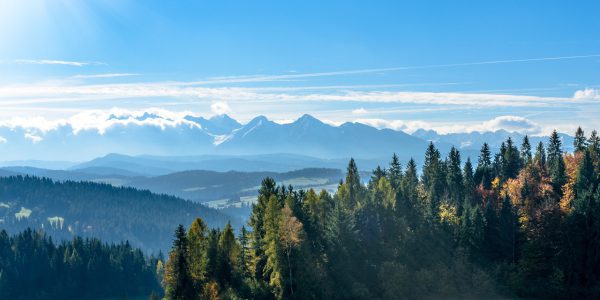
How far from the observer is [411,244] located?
122562mm

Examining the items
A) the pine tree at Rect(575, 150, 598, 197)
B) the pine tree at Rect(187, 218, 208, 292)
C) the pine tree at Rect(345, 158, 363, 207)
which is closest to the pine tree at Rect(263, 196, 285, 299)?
the pine tree at Rect(187, 218, 208, 292)

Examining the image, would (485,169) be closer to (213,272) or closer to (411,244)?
(411,244)

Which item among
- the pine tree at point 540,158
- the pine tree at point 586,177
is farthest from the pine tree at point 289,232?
the pine tree at point 540,158

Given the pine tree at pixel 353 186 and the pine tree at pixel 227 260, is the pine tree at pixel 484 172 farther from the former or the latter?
the pine tree at pixel 227 260

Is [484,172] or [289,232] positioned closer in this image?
[289,232]

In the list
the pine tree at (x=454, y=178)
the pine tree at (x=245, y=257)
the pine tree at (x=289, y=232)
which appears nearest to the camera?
the pine tree at (x=289, y=232)

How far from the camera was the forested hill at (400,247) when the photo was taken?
9831cm

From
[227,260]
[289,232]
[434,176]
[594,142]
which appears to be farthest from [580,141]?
[227,260]

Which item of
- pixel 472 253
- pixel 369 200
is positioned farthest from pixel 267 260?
pixel 472 253

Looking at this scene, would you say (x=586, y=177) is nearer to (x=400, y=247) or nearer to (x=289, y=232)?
(x=400, y=247)

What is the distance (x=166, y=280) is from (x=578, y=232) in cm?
7531

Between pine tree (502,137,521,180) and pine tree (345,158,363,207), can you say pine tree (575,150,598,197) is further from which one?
pine tree (345,158,363,207)

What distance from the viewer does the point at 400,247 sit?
122312mm

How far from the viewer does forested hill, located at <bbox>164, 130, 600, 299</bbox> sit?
98.3 m
